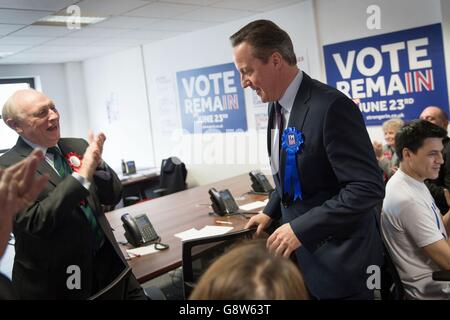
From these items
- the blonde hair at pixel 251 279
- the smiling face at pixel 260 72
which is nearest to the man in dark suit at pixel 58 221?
the smiling face at pixel 260 72

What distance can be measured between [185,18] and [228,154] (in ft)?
6.26

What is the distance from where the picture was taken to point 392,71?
4.29 m

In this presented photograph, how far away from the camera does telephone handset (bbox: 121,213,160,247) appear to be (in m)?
2.53

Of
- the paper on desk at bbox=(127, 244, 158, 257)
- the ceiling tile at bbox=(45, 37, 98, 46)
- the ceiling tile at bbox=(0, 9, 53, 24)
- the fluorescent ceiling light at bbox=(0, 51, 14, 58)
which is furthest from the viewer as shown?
the fluorescent ceiling light at bbox=(0, 51, 14, 58)

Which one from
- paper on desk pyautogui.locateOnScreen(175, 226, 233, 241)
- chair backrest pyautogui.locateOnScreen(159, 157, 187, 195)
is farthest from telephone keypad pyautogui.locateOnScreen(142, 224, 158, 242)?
chair backrest pyautogui.locateOnScreen(159, 157, 187, 195)

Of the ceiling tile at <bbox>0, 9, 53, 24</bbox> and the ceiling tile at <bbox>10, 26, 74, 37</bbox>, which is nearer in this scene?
the ceiling tile at <bbox>0, 9, 53, 24</bbox>

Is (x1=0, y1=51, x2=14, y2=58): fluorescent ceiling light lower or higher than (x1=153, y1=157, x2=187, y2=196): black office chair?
higher

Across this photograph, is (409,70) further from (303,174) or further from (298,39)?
(303,174)

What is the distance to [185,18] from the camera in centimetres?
507

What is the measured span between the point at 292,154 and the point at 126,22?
4.13 m

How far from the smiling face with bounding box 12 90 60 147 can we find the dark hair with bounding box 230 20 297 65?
2.88 feet

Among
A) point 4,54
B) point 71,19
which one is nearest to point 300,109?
point 71,19

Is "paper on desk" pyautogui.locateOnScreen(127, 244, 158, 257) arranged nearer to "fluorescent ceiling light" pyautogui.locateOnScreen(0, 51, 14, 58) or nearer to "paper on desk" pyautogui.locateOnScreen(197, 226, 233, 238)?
"paper on desk" pyautogui.locateOnScreen(197, 226, 233, 238)
